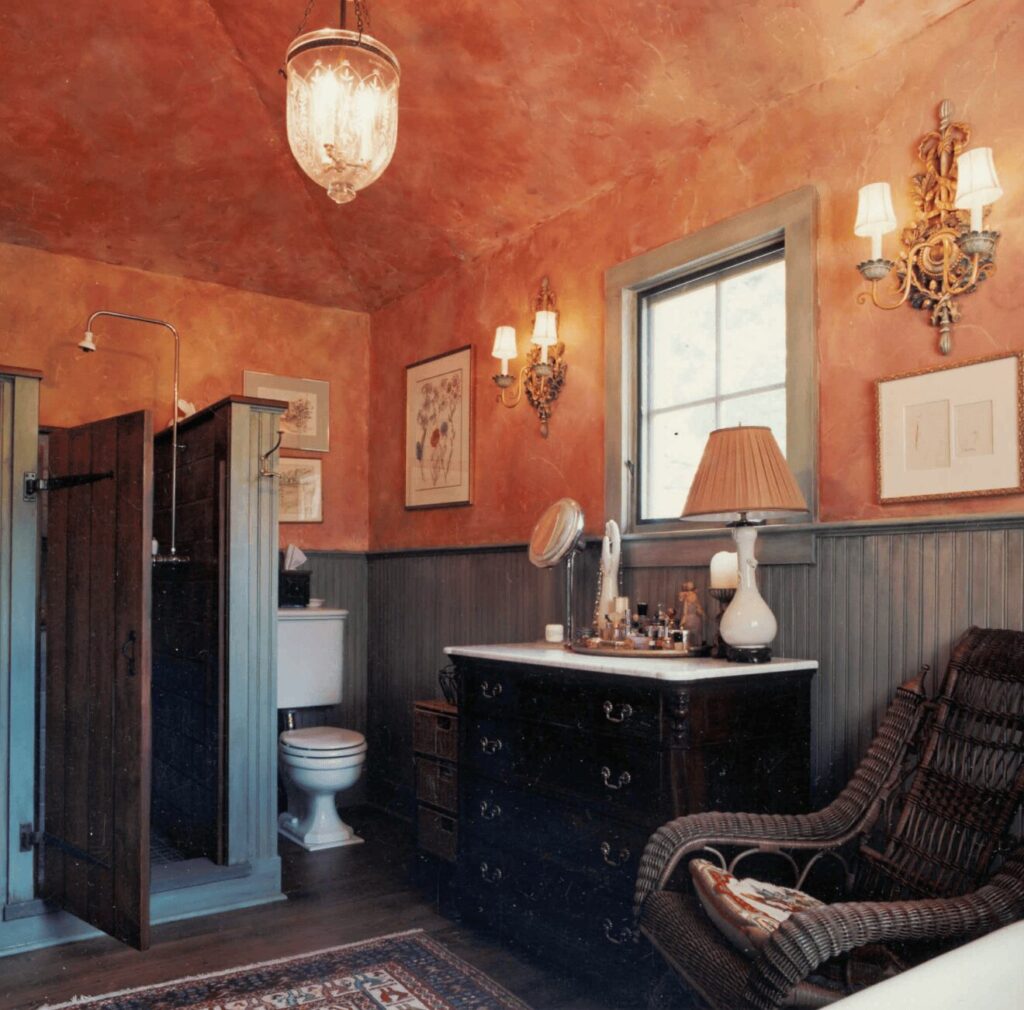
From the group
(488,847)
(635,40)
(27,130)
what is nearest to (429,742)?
(488,847)

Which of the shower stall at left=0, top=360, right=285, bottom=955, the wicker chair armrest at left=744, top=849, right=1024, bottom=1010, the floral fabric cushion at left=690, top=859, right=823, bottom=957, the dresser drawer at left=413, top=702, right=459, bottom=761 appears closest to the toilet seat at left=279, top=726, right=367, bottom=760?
the shower stall at left=0, top=360, right=285, bottom=955

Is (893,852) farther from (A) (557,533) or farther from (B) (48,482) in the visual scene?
(B) (48,482)

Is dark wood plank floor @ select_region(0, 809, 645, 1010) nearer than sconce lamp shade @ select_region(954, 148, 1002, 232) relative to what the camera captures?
No

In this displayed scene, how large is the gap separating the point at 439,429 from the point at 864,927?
11.5 feet

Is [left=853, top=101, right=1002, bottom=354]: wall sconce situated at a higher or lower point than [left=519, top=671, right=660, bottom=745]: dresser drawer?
higher

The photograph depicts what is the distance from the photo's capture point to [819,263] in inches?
119

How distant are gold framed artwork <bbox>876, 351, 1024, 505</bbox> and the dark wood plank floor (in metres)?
1.65

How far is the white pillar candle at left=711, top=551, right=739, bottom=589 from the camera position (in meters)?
3.00

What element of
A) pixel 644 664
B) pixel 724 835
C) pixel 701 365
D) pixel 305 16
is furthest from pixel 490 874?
pixel 305 16

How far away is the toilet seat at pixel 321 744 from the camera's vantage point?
434 centimetres

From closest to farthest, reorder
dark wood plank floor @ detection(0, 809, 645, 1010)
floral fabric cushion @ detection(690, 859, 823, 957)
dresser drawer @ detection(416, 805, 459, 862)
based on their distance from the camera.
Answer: floral fabric cushion @ detection(690, 859, 823, 957) → dark wood plank floor @ detection(0, 809, 645, 1010) → dresser drawer @ detection(416, 805, 459, 862)

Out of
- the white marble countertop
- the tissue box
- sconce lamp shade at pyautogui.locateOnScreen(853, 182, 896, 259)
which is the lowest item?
the white marble countertop

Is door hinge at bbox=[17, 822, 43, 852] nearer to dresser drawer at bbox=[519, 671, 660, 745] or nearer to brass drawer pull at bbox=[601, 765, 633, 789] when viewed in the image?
dresser drawer at bbox=[519, 671, 660, 745]

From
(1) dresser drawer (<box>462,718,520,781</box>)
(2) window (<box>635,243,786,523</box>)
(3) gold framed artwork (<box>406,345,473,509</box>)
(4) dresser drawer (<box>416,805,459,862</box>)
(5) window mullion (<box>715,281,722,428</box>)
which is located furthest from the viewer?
(3) gold framed artwork (<box>406,345,473,509</box>)
